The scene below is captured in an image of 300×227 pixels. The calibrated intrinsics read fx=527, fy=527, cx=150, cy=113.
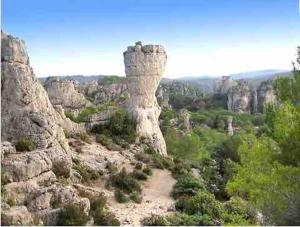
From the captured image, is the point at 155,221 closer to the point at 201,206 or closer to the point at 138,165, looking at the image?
the point at 201,206

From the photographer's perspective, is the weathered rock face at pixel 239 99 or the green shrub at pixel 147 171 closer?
the green shrub at pixel 147 171

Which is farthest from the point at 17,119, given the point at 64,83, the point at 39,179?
the point at 64,83

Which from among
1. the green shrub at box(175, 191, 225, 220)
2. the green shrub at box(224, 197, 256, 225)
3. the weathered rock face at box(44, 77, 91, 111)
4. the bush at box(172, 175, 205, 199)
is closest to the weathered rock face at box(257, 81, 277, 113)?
the weathered rock face at box(44, 77, 91, 111)

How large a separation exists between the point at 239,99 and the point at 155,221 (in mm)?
61857

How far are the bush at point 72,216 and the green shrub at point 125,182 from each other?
5.59 meters

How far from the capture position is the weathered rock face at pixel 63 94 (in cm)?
3688

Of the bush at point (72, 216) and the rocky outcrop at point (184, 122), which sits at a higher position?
the bush at point (72, 216)

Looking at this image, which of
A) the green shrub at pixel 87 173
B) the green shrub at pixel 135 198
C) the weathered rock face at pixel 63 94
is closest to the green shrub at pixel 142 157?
the green shrub at pixel 87 173

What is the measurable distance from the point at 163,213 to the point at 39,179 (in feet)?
15.0

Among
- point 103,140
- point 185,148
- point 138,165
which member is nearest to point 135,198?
point 138,165

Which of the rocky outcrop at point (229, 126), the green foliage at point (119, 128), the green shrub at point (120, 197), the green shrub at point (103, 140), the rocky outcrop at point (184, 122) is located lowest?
the rocky outcrop at point (229, 126)

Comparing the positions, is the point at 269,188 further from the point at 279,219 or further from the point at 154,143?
the point at 154,143

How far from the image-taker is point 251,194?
1338 centimetres

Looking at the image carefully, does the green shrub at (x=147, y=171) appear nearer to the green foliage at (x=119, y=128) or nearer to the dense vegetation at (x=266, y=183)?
the dense vegetation at (x=266, y=183)
